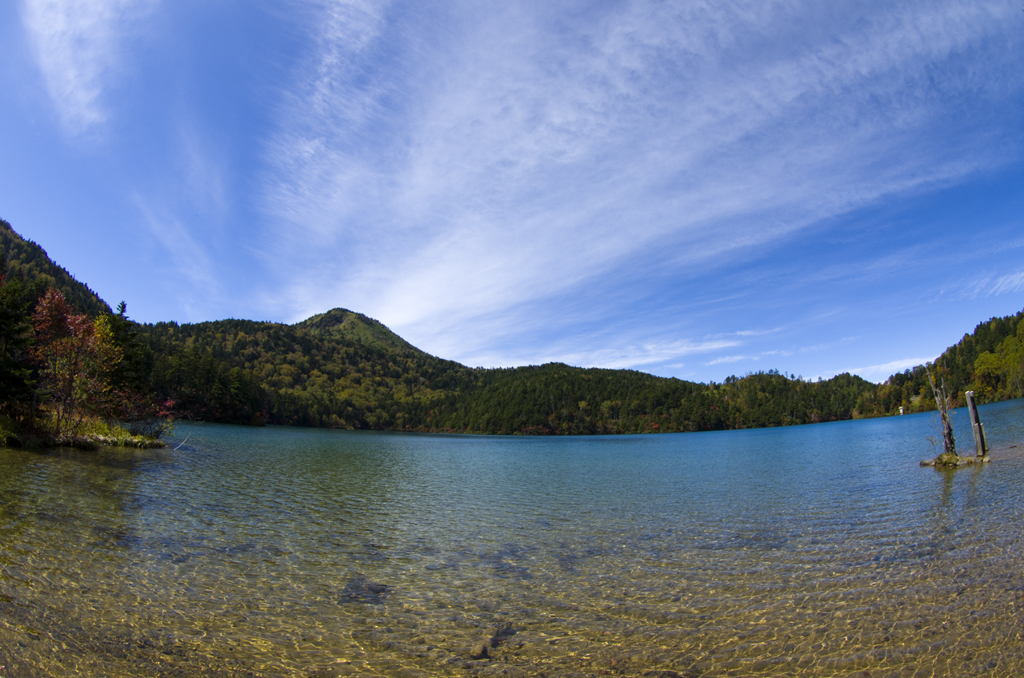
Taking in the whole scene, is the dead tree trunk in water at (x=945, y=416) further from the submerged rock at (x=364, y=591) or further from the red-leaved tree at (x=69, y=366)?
the red-leaved tree at (x=69, y=366)

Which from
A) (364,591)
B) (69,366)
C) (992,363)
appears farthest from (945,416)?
(992,363)

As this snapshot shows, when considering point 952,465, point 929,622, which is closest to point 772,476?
point 952,465

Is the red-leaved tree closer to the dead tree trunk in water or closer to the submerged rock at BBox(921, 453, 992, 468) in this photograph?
the submerged rock at BBox(921, 453, 992, 468)

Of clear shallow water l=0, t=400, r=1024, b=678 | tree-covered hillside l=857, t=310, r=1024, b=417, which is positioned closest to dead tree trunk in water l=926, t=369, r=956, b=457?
clear shallow water l=0, t=400, r=1024, b=678

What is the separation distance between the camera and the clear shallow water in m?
8.33

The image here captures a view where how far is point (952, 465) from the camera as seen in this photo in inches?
1256

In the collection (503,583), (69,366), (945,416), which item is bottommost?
(503,583)

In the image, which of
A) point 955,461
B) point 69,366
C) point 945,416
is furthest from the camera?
point 945,416

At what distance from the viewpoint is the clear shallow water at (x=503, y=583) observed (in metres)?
8.33

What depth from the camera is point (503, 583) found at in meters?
13.2

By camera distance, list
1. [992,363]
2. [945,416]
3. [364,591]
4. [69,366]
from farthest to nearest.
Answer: [992,363], [945,416], [69,366], [364,591]

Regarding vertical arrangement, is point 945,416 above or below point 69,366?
below

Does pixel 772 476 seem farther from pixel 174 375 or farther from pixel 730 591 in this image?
pixel 174 375

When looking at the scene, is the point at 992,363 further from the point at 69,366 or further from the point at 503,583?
the point at 69,366
